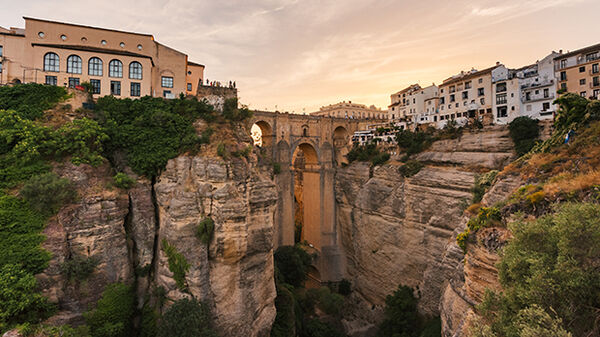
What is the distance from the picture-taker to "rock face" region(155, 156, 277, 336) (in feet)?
53.9

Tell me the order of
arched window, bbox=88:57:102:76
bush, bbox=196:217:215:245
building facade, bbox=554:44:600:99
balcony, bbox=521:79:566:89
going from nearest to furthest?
bush, bbox=196:217:215:245 < arched window, bbox=88:57:102:76 < building facade, bbox=554:44:600:99 < balcony, bbox=521:79:566:89

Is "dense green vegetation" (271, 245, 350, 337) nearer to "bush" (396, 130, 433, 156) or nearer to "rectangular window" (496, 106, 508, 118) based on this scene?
"bush" (396, 130, 433, 156)

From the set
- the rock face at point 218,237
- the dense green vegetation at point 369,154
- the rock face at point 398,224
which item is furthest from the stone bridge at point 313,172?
the rock face at point 218,237

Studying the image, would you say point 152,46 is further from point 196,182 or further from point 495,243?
point 495,243

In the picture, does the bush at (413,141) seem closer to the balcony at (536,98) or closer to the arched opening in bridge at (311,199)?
the balcony at (536,98)

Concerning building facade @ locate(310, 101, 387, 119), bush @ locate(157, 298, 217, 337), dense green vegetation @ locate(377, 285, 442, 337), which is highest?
building facade @ locate(310, 101, 387, 119)

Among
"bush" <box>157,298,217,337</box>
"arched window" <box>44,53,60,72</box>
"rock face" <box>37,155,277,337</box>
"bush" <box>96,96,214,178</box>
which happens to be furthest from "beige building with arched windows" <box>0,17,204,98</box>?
"bush" <box>157,298,217,337</box>

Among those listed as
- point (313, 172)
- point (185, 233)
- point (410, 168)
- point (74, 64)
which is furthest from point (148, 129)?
point (313, 172)

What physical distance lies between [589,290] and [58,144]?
68.7 ft

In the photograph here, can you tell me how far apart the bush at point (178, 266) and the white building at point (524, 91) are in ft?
105

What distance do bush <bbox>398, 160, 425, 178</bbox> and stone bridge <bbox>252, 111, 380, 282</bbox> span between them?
10.6m

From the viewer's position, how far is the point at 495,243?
342 inches

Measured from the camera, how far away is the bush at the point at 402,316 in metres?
22.0

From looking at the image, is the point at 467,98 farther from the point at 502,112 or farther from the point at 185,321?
the point at 185,321
